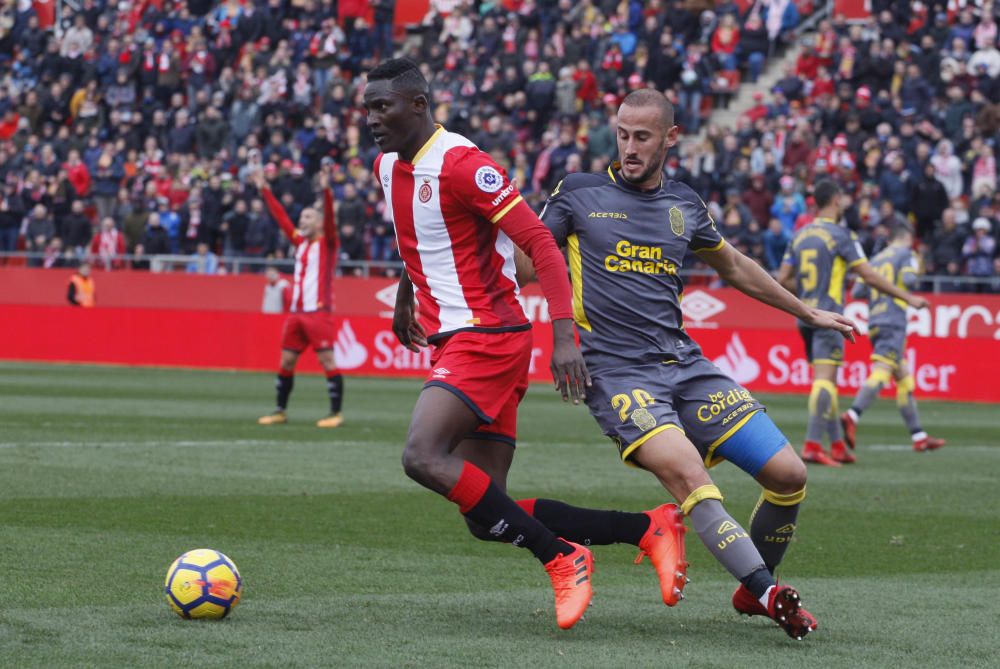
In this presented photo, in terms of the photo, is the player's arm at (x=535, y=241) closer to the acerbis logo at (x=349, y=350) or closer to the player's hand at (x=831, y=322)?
the player's hand at (x=831, y=322)

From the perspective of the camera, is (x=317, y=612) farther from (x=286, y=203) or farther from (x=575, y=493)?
(x=286, y=203)

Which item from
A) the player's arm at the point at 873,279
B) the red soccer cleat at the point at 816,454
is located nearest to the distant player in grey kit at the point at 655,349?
the player's arm at the point at 873,279

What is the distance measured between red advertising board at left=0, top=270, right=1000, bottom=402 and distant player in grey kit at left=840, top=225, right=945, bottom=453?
7.29m

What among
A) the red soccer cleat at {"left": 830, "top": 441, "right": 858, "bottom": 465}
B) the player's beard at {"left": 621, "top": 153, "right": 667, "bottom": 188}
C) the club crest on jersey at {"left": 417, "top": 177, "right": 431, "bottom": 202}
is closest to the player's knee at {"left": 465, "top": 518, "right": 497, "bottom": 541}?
the club crest on jersey at {"left": 417, "top": 177, "right": 431, "bottom": 202}

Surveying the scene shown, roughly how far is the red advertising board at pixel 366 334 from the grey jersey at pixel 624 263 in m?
17.5

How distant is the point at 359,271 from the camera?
1179 inches

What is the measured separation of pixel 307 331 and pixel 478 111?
14.7 metres

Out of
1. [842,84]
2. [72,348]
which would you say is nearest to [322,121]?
[72,348]

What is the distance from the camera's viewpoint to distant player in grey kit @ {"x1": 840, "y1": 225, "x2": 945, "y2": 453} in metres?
16.0

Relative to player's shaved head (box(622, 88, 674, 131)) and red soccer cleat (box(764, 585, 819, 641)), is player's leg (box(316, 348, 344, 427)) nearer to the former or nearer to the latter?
player's shaved head (box(622, 88, 674, 131))

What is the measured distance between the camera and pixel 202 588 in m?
6.21

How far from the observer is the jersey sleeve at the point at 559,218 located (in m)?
6.77

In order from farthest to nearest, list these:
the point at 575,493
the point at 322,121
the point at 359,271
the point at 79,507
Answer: the point at 322,121 < the point at 359,271 < the point at 575,493 < the point at 79,507

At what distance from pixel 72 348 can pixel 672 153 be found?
1111 centimetres
